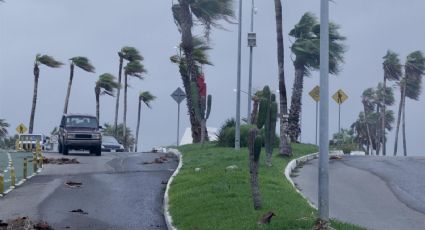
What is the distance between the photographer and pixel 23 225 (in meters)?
17.9

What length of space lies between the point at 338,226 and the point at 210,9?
30574 millimetres

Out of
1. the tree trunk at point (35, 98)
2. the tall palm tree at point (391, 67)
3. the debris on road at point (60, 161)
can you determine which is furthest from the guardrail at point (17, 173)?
the tall palm tree at point (391, 67)

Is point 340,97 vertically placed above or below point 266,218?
above

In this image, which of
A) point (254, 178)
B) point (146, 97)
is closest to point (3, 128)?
point (146, 97)

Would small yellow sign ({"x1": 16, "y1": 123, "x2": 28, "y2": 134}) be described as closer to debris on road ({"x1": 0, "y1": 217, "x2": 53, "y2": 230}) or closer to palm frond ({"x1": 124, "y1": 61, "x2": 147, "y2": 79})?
palm frond ({"x1": 124, "y1": 61, "x2": 147, "y2": 79})

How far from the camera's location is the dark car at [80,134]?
42.6m

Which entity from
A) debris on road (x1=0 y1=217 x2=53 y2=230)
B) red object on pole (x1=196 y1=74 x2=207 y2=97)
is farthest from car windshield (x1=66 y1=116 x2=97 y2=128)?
debris on road (x1=0 y1=217 x2=53 y2=230)

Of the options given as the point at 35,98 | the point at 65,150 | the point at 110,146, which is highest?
the point at 35,98

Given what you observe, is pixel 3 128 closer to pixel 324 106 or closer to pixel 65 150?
pixel 65 150

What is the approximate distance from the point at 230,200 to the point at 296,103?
102ft

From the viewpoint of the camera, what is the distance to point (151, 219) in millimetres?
19906

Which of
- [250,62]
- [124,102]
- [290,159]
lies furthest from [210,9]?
[124,102]

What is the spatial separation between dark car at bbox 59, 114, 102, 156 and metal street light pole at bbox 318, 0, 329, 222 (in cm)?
2867

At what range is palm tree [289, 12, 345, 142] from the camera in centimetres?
4806
